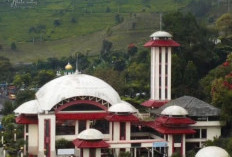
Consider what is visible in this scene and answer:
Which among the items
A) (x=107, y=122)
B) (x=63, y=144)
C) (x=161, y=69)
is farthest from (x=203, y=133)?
(x=63, y=144)

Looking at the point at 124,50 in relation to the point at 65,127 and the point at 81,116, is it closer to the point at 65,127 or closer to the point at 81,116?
the point at 65,127

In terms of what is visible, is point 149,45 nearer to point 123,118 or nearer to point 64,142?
point 123,118

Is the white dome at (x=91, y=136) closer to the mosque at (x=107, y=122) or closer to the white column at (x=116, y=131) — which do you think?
the mosque at (x=107, y=122)

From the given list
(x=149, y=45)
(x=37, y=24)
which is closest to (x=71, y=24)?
(x=37, y=24)

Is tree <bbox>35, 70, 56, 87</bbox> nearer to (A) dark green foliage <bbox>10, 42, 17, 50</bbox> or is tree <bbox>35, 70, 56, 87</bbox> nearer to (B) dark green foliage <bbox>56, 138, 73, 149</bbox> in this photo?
(B) dark green foliage <bbox>56, 138, 73, 149</bbox>

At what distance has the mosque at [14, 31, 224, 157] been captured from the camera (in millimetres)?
38844

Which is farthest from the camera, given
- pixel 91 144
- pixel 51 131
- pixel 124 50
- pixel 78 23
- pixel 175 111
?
pixel 78 23

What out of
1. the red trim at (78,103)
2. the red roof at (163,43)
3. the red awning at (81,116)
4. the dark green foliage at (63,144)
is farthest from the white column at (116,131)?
the red roof at (163,43)

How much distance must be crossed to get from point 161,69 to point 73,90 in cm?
933

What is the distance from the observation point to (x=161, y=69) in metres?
46.7

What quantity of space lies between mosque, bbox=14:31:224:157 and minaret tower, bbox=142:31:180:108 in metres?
2.53

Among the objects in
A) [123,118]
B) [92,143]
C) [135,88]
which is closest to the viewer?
[92,143]

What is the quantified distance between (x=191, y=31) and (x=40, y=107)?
26.8 m

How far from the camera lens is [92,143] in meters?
35.3
